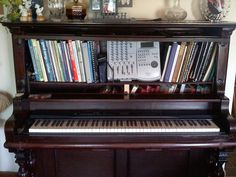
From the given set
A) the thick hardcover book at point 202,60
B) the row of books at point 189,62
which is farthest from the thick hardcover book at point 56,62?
the thick hardcover book at point 202,60

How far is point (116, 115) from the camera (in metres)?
1.87

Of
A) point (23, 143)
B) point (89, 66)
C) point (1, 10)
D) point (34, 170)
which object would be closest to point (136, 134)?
point (89, 66)

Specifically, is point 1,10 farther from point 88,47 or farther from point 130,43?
point 130,43

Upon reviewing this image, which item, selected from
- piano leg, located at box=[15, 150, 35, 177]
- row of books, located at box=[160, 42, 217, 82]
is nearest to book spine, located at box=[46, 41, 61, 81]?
piano leg, located at box=[15, 150, 35, 177]

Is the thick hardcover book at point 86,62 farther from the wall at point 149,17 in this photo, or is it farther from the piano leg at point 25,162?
the piano leg at point 25,162

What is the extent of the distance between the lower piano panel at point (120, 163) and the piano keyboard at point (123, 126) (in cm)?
32

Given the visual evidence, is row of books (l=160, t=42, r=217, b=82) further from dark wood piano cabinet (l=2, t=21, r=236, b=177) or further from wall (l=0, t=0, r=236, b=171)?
wall (l=0, t=0, r=236, b=171)

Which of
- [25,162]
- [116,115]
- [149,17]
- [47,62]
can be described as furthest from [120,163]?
[149,17]

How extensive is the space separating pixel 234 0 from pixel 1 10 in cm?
164

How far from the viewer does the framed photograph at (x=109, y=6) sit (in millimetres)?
1893

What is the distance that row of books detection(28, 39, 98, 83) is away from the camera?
70.9 inches

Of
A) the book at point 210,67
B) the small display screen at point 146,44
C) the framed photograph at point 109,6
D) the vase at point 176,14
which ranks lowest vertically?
the book at point 210,67

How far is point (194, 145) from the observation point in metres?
1.65

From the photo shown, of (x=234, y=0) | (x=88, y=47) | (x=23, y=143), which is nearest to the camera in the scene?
(x=23, y=143)
